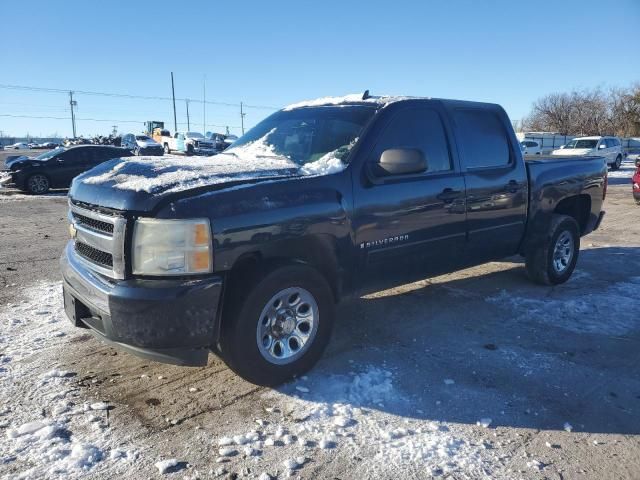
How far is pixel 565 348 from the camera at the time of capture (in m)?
4.25

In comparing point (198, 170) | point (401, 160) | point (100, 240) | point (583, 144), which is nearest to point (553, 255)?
point (401, 160)

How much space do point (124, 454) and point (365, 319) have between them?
2599mm

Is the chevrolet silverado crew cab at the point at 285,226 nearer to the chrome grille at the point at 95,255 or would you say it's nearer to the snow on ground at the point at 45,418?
the chrome grille at the point at 95,255

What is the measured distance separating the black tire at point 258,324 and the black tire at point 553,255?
329 cm

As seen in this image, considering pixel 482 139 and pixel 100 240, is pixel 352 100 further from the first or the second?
pixel 100 240

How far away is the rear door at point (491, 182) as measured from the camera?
480 cm

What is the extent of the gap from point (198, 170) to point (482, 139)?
9.52 feet

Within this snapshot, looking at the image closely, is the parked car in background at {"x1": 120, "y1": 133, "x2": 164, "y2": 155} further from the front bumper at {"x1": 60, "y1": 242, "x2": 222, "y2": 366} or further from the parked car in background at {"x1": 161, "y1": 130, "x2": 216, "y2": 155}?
the front bumper at {"x1": 60, "y1": 242, "x2": 222, "y2": 366}

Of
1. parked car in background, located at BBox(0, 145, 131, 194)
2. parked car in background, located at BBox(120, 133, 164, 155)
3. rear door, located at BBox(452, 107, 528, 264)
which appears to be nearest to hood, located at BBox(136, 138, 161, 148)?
parked car in background, located at BBox(120, 133, 164, 155)

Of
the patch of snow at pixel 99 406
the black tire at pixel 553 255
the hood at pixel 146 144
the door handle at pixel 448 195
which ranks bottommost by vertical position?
the patch of snow at pixel 99 406

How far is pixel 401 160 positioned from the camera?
375cm

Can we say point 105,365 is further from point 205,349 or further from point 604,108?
point 604,108

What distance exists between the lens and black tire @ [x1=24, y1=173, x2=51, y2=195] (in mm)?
15787

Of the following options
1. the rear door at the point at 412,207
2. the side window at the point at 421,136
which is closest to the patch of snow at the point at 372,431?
the rear door at the point at 412,207
